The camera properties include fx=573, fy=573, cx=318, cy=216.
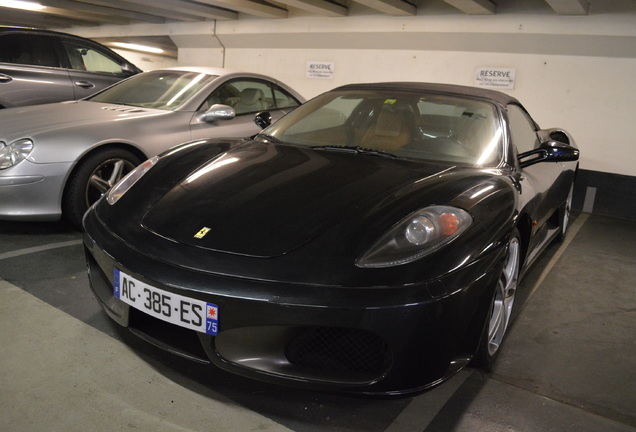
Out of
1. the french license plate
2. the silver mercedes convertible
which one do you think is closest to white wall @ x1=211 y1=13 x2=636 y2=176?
the silver mercedes convertible

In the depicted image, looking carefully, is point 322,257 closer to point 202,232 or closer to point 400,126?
point 202,232

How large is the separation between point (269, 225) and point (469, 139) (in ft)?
3.83

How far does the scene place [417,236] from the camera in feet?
6.01

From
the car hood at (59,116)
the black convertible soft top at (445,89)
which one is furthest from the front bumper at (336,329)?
the car hood at (59,116)

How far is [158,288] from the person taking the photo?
1736 millimetres

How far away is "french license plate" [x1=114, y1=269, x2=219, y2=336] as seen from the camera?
5.49ft

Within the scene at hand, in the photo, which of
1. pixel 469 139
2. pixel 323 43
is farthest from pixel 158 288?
pixel 323 43

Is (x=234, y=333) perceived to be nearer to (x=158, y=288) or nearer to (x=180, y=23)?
(x=158, y=288)

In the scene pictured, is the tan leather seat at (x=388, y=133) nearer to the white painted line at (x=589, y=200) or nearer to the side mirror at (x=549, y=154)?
the side mirror at (x=549, y=154)

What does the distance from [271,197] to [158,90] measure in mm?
2671

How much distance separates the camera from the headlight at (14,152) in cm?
313

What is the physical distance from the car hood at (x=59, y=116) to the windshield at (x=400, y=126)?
52.6 inches

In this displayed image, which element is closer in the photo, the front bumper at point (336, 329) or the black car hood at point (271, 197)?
the front bumper at point (336, 329)

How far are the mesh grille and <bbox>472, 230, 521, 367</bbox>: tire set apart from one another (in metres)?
0.52
